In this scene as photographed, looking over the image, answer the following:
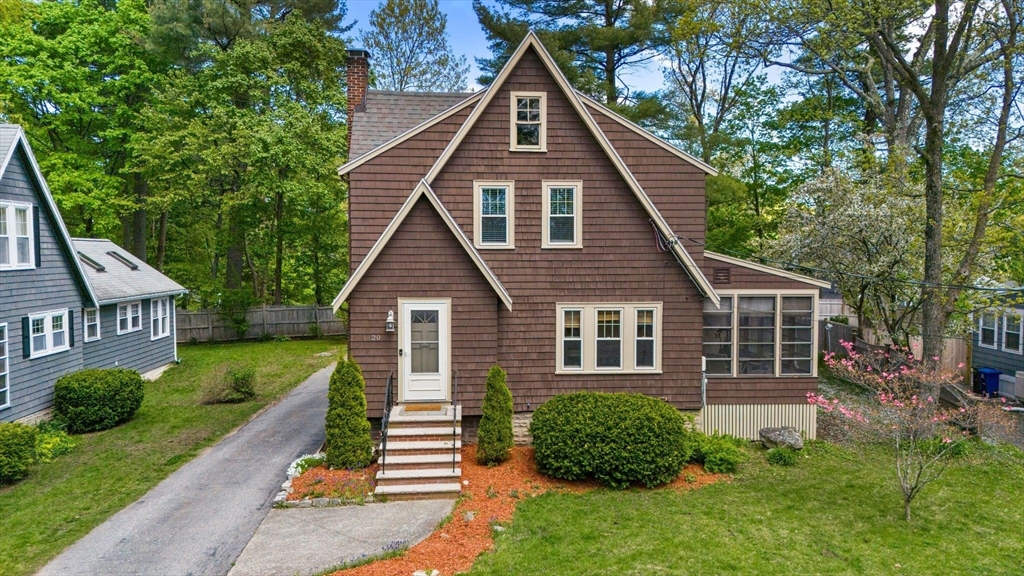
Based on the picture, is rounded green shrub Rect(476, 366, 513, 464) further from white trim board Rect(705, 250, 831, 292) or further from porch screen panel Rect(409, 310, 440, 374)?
white trim board Rect(705, 250, 831, 292)

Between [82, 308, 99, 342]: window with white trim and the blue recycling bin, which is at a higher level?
[82, 308, 99, 342]: window with white trim

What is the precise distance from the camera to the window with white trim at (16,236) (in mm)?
11758

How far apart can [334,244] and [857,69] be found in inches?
859

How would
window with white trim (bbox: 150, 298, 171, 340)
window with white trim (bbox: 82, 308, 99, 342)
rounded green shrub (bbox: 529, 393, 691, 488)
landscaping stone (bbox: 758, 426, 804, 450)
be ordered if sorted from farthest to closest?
window with white trim (bbox: 150, 298, 171, 340)
window with white trim (bbox: 82, 308, 99, 342)
landscaping stone (bbox: 758, 426, 804, 450)
rounded green shrub (bbox: 529, 393, 691, 488)

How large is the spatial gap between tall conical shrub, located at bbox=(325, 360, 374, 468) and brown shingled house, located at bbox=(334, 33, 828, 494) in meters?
0.86

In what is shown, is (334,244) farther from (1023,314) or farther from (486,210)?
(1023,314)

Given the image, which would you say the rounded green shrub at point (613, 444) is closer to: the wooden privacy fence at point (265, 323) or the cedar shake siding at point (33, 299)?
the cedar shake siding at point (33, 299)

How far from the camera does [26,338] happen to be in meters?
12.1

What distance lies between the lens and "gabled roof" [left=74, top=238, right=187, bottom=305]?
16.7 metres

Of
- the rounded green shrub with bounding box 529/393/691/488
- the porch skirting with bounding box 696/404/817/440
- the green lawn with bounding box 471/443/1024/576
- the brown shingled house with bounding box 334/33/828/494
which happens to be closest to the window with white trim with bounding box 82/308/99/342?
the brown shingled house with bounding box 334/33/828/494

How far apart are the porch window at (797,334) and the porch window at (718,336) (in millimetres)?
1156

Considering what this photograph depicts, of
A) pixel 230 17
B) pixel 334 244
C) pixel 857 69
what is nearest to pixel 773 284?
pixel 857 69

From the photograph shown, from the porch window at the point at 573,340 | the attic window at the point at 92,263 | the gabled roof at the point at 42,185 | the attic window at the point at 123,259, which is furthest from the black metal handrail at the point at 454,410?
the attic window at the point at 123,259

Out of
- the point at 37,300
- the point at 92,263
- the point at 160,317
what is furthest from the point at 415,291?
the point at 160,317
